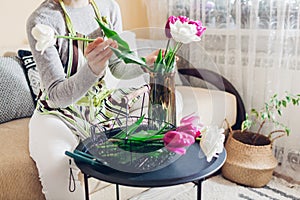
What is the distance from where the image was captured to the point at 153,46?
3.60 ft

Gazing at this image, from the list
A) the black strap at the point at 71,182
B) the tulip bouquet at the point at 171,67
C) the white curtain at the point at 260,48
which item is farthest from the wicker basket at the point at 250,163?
the black strap at the point at 71,182

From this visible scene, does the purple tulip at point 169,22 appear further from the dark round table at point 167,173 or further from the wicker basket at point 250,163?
the wicker basket at point 250,163

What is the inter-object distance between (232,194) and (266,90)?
0.61 meters

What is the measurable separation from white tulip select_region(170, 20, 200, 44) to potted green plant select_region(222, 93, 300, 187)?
98 centimetres

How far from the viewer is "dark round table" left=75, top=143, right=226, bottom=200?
3.10 ft

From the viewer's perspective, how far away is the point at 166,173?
98 cm

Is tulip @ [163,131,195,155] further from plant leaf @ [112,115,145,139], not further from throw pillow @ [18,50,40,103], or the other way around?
throw pillow @ [18,50,40,103]

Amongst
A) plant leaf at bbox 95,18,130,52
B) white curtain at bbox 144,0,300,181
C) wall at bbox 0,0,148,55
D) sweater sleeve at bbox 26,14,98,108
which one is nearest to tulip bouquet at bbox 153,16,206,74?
plant leaf at bbox 95,18,130,52

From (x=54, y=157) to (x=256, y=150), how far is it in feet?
3.54

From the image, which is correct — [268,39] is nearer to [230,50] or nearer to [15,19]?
[230,50]

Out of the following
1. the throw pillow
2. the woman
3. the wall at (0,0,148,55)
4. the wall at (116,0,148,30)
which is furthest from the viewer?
the wall at (116,0,148,30)

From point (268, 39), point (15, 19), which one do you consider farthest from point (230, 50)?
point (15, 19)

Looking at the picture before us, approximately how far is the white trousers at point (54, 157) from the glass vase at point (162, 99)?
1.13 feet

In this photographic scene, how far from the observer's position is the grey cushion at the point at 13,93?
1.70 meters
